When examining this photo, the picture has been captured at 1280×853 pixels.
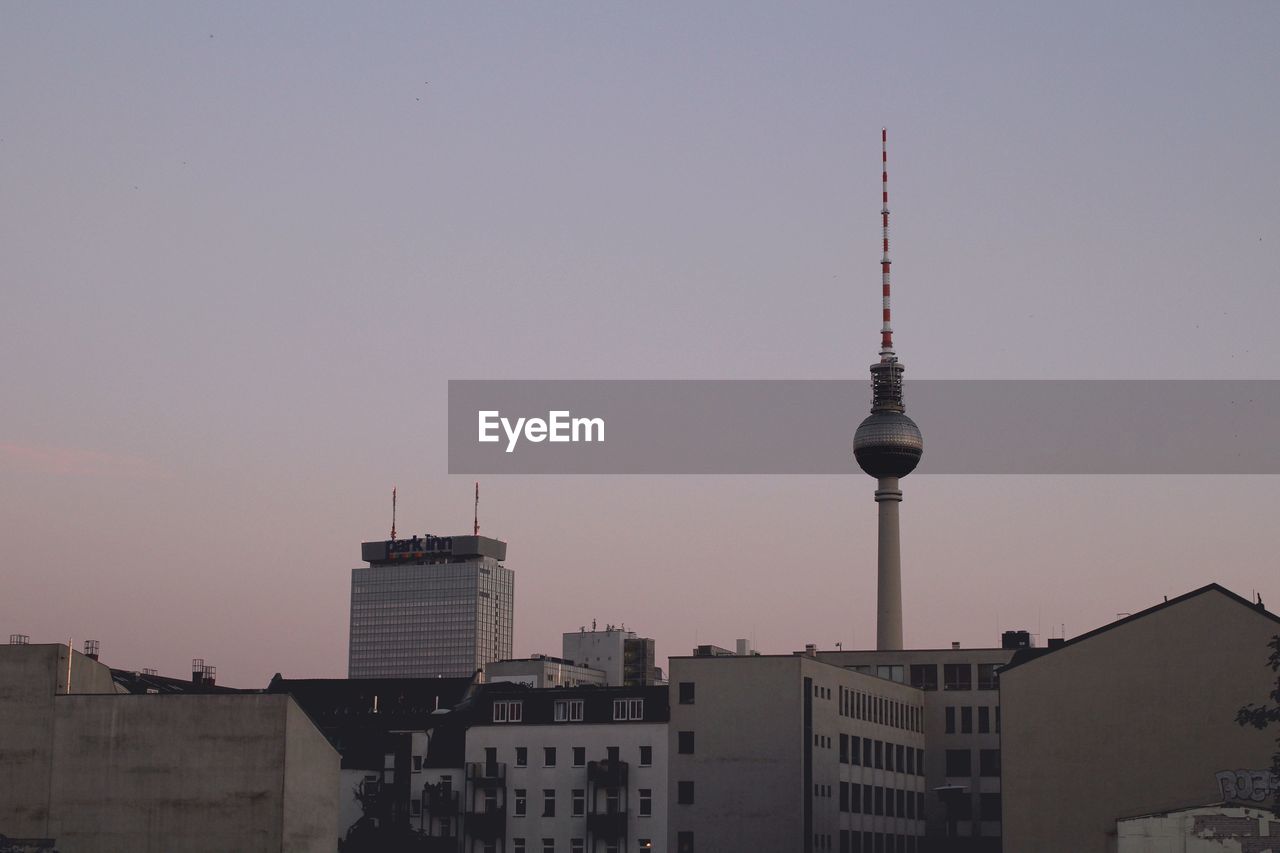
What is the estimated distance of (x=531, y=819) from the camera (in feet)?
408

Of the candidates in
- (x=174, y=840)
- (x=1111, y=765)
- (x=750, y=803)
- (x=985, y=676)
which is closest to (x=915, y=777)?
(x=985, y=676)

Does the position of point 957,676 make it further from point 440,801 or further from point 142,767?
point 142,767

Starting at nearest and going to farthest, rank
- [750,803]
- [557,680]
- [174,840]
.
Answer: [174,840]
[750,803]
[557,680]

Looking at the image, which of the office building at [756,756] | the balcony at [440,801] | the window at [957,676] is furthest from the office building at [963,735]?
the balcony at [440,801]

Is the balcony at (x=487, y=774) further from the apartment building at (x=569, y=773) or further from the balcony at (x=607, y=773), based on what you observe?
the balcony at (x=607, y=773)

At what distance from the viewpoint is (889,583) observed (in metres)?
193

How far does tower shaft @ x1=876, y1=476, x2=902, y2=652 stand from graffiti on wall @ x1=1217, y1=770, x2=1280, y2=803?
11031 centimetres

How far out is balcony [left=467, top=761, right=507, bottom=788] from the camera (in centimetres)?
12544

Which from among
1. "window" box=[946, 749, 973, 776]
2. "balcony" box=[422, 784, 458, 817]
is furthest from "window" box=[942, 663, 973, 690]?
"balcony" box=[422, 784, 458, 817]

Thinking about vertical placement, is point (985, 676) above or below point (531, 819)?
above

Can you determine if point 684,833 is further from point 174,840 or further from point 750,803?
point 174,840

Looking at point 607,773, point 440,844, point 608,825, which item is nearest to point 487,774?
point 440,844

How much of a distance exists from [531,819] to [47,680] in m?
38.2

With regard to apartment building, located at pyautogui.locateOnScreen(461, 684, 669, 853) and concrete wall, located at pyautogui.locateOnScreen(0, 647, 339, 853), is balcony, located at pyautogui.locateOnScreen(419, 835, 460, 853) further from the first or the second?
concrete wall, located at pyautogui.locateOnScreen(0, 647, 339, 853)
